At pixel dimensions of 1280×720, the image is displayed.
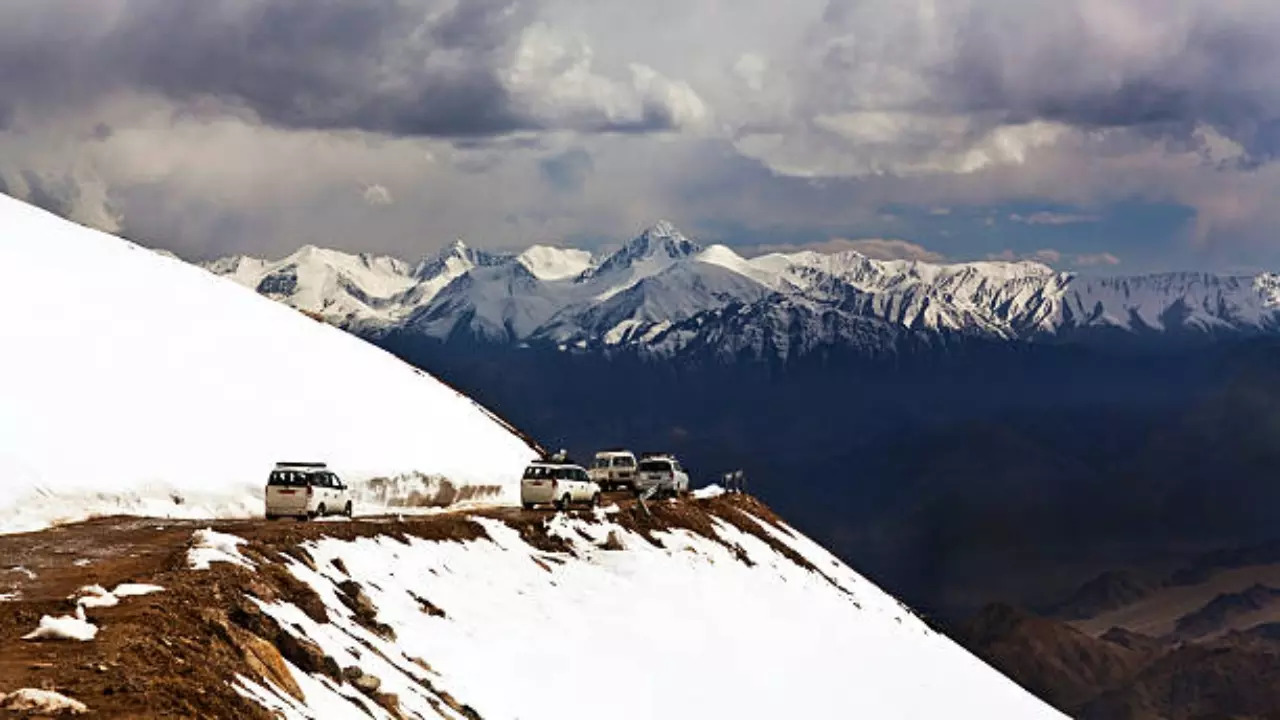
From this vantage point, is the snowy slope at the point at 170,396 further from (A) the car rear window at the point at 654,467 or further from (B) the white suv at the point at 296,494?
(A) the car rear window at the point at 654,467

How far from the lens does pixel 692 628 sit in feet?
154

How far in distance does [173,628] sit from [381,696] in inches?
162

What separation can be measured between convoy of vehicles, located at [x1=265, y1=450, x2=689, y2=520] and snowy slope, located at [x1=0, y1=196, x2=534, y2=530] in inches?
207

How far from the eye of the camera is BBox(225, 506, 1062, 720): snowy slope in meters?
30.4

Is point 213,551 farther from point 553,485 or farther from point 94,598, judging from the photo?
point 553,485

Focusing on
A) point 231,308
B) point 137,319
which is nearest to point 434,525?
point 137,319

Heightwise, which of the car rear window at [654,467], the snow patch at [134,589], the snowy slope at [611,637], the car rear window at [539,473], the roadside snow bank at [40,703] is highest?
the roadside snow bank at [40,703]

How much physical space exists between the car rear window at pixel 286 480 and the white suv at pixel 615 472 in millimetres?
32686

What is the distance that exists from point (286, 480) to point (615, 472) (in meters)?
33.8

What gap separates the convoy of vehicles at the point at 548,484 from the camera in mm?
48875

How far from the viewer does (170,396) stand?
62656 mm

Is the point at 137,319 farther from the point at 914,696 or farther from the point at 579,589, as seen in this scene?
the point at 914,696

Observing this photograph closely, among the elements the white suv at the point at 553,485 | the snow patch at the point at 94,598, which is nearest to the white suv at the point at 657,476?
the white suv at the point at 553,485

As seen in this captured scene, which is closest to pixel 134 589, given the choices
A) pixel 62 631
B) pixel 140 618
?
pixel 140 618
